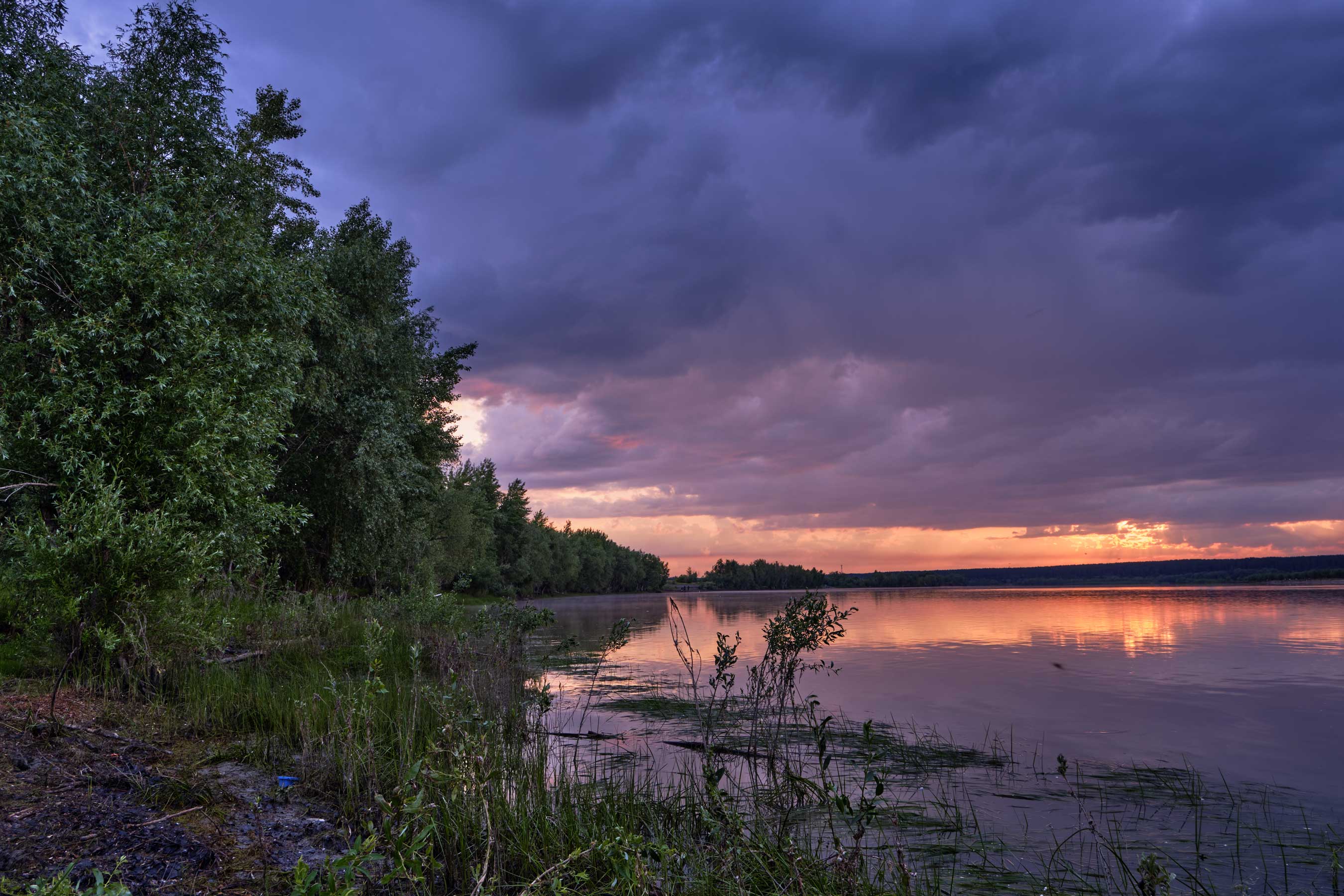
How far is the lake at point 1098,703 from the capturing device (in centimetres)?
1001

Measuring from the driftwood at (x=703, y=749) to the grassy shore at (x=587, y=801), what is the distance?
0.39 ft

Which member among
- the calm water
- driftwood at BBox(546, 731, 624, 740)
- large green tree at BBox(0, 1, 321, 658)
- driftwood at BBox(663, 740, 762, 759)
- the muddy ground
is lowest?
the calm water

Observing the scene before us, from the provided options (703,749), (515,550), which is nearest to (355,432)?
(703,749)

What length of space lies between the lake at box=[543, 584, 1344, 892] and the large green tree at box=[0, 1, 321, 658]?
8116 mm

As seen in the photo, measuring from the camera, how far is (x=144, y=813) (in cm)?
642

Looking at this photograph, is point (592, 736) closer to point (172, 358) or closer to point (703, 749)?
point (703, 749)

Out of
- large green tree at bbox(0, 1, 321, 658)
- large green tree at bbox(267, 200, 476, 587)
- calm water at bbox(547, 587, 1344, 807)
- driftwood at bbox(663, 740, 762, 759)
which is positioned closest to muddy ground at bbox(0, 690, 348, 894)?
large green tree at bbox(0, 1, 321, 658)

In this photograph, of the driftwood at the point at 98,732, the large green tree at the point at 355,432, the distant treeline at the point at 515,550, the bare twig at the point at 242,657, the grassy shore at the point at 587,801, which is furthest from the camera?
the distant treeline at the point at 515,550

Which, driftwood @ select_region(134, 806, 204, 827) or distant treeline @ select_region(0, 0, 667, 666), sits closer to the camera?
driftwood @ select_region(134, 806, 204, 827)

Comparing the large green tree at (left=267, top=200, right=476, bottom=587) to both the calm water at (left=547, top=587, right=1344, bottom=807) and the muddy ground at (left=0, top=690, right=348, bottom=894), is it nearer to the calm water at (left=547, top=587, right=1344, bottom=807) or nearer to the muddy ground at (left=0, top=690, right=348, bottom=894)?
the calm water at (left=547, top=587, right=1344, bottom=807)

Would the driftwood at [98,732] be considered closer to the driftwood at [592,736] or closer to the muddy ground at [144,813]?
the muddy ground at [144,813]

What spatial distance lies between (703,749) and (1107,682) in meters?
18.8

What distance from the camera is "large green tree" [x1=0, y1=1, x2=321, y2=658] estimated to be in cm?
1114

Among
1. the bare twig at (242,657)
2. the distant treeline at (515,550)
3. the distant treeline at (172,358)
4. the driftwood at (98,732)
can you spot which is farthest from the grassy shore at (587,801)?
the distant treeline at (515,550)
